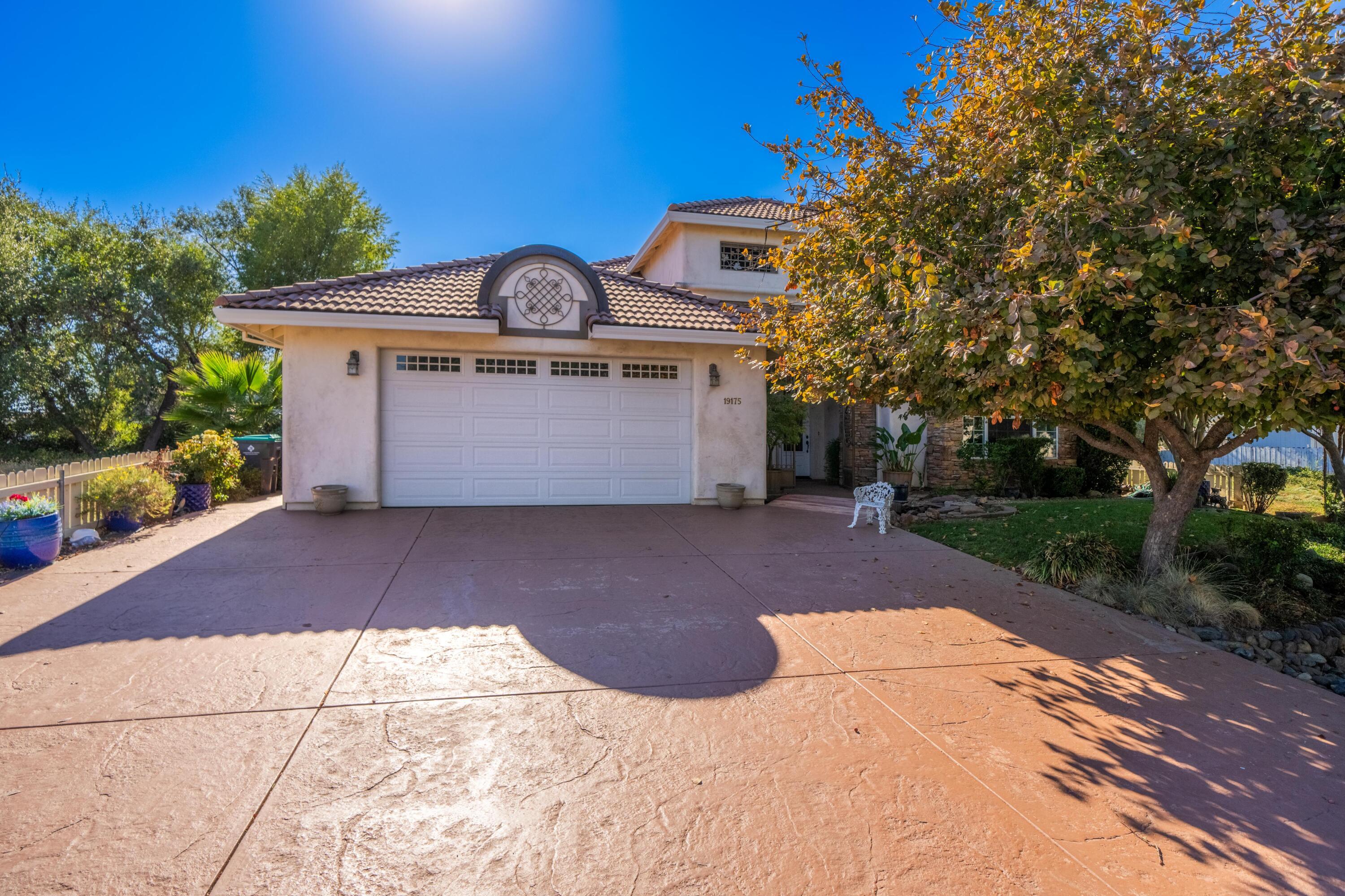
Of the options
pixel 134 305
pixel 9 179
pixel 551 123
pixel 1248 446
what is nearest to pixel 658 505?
pixel 551 123

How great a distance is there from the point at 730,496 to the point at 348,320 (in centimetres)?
666

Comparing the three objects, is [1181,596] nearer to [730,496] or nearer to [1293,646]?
[1293,646]

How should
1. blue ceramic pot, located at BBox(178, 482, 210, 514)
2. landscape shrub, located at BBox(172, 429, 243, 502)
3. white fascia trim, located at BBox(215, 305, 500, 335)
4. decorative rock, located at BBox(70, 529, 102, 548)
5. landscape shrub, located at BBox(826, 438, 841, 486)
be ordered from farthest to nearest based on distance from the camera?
landscape shrub, located at BBox(826, 438, 841, 486)
landscape shrub, located at BBox(172, 429, 243, 502)
blue ceramic pot, located at BBox(178, 482, 210, 514)
white fascia trim, located at BBox(215, 305, 500, 335)
decorative rock, located at BBox(70, 529, 102, 548)

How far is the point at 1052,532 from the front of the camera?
8.93 m

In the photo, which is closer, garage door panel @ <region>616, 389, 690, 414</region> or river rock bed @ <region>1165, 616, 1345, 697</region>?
river rock bed @ <region>1165, 616, 1345, 697</region>

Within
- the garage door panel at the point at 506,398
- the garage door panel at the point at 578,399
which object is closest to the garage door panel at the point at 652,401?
the garage door panel at the point at 578,399

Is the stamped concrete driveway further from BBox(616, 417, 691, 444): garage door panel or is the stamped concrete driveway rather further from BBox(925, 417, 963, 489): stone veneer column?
BBox(925, 417, 963, 489): stone veneer column

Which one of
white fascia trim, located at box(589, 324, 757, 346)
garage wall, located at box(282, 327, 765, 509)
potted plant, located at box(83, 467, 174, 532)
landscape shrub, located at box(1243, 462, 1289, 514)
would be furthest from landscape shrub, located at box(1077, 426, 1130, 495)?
potted plant, located at box(83, 467, 174, 532)

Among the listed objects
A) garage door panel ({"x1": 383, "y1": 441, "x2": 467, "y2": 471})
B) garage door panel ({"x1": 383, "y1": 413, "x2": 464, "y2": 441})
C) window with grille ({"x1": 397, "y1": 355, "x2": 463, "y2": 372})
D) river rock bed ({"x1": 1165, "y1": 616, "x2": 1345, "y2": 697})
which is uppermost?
window with grille ({"x1": 397, "y1": 355, "x2": 463, "y2": 372})

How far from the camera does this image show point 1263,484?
12.1 m

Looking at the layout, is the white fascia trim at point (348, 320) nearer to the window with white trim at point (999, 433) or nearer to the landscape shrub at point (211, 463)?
the landscape shrub at point (211, 463)

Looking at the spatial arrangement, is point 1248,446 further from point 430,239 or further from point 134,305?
point 134,305

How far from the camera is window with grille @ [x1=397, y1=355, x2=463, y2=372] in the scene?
10.6m

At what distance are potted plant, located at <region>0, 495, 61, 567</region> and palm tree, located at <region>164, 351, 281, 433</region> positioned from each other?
22.9ft
